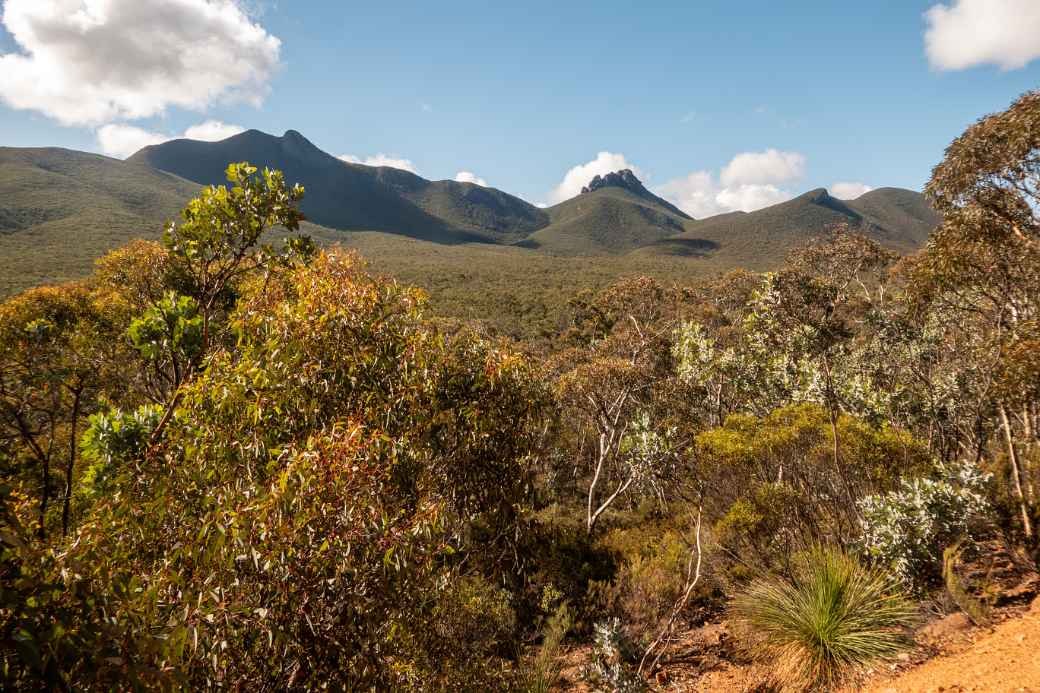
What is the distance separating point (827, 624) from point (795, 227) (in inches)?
4384

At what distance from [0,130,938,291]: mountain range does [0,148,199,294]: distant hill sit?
20cm

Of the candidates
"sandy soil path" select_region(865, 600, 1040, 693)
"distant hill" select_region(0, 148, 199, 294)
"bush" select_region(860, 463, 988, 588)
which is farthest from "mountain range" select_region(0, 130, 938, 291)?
"bush" select_region(860, 463, 988, 588)

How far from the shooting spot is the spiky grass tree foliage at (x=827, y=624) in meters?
6.32

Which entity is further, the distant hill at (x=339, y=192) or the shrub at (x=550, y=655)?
the distant hill at (x=339, y=192)

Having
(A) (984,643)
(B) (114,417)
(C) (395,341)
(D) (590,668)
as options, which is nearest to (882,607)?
(A) (984,643)

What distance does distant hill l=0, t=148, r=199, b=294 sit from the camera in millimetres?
46281

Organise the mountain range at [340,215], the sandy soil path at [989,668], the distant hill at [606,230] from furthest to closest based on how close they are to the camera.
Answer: the distant hill at [606,230] < the mountain range at [340,215] < the sandy soil path at [989,668]

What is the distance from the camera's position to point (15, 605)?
5.84 ft

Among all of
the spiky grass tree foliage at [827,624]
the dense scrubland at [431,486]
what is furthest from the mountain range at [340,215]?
the spiky grass tree foliage at [827,624]

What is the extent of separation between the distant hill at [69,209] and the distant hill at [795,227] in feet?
284

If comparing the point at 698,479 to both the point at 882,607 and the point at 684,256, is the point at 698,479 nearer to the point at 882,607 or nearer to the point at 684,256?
→ the point at 882,607

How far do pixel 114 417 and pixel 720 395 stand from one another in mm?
18052

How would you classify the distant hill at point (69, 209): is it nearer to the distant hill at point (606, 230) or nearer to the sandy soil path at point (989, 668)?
the sandy soil path at point (989, 668)

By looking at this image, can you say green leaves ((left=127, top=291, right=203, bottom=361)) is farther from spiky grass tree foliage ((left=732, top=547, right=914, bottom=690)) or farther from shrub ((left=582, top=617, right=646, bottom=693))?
spiky grass tree foliage ((left=732, top=547, right=914, bottom=690))
